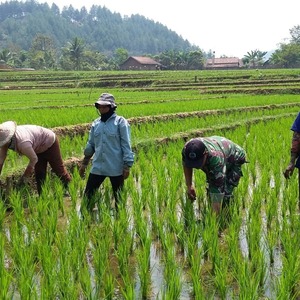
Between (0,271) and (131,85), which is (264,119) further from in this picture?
(131,85)

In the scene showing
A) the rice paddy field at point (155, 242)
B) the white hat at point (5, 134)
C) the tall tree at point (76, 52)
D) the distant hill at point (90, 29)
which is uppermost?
the distant hill at point (90, 29)

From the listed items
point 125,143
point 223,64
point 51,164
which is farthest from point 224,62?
point 125,143

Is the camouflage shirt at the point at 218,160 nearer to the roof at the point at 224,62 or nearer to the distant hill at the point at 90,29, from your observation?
the roof at the point at 224,62

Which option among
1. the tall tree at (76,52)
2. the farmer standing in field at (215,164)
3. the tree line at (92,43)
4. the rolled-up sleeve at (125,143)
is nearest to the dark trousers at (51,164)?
the rolled-up sleeve at (125,143)

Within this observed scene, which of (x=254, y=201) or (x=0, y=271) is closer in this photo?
(x=0, y=271)

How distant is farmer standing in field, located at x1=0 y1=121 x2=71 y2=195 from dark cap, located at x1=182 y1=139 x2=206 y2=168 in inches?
53.2

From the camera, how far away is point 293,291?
2494mm

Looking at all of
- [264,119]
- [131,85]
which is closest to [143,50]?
[131,85]

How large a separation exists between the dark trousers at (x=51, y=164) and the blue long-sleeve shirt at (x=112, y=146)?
63cm

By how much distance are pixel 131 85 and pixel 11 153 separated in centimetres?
2348

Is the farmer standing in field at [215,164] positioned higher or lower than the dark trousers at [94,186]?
higher

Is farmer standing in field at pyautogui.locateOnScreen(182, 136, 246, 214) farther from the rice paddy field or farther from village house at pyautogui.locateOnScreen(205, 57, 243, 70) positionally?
village house at pyautogui.locateOnScreen(205, 57, 243, 70)

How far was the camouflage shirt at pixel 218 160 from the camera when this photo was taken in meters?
3.34

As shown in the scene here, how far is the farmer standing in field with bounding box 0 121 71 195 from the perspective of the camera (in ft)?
11.9
